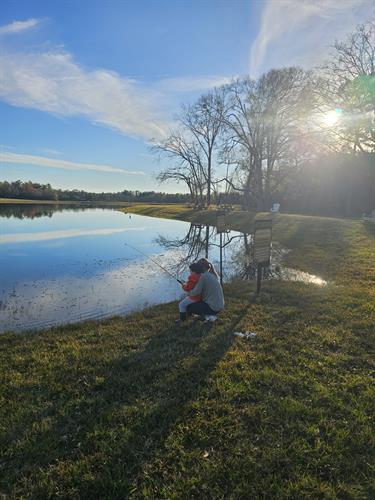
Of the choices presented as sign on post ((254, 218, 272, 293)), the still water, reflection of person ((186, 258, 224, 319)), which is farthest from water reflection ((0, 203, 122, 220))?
reflection of person ((186, 258, 224, 319))

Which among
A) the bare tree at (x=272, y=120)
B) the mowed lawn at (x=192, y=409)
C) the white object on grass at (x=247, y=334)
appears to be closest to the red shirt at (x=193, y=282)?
the mowed lawn at (x=192, y=409)

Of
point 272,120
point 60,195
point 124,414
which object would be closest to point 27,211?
point 272,120

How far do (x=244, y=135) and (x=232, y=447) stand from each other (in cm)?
3420

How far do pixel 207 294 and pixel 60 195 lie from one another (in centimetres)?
12509

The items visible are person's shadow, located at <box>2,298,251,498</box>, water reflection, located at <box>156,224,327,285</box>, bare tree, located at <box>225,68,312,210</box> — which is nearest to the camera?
person's shadow, located at <box>2,298,251,498</box>

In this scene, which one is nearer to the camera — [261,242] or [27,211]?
[261,242]

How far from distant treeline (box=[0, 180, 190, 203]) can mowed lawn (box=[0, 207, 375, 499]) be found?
3286 inches

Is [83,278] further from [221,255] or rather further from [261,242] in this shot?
[221,255]

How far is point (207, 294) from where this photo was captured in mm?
6000

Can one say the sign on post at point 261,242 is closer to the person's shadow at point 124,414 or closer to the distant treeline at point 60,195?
the person's shadow at point 124,414

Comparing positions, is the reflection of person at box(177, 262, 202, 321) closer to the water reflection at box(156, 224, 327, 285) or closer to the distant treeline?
the water reflection at box(156, 224, 327, 285)

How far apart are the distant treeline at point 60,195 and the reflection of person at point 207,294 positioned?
8249cm

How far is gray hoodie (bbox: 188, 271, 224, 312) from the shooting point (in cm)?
592

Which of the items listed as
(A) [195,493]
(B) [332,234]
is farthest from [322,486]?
(B) [332,234]
